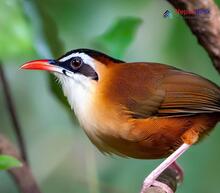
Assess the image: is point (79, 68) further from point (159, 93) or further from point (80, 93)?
point (159, 93)

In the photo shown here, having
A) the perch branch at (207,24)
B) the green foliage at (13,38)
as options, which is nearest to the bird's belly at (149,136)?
the perch branch at (207,24)

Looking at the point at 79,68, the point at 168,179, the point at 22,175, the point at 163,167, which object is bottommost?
the point at 168,179

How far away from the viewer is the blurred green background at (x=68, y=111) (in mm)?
4453

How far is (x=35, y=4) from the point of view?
4.31 metres

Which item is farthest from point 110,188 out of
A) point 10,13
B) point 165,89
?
point 10,13

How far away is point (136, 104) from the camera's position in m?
3.92

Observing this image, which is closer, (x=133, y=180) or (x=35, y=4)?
(x=35, y=4)

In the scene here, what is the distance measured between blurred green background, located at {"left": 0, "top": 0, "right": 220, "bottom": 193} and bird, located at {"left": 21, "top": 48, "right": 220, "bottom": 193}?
0.92 ft

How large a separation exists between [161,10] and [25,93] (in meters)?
1.49

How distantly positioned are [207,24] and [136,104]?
0.66 metres

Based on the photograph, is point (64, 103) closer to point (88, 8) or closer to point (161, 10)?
point (88, 8)

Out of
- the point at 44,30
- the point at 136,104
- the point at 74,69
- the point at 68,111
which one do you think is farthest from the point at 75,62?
the point at 68,111

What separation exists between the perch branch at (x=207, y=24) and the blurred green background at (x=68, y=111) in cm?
73

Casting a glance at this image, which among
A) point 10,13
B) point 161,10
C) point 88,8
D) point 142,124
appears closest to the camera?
point 10,13
